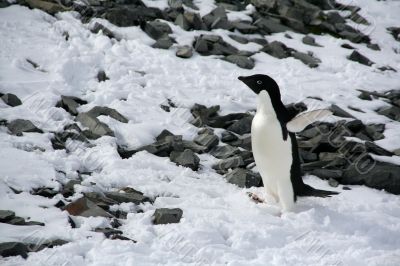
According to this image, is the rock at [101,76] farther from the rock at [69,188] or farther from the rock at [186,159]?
the rock at [69,188]

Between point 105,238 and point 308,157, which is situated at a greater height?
point 105,238

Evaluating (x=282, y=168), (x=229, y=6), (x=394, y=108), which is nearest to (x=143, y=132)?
(x=282, y=168)

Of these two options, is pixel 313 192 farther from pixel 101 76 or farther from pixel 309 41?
pixel 309 41

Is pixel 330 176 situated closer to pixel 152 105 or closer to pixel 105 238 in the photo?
pixel 152 105

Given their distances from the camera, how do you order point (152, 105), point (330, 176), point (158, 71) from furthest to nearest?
point (158, 71), point (152, 105), point (330, 176)

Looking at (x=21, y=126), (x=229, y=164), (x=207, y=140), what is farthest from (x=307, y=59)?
(x=21, y=126)

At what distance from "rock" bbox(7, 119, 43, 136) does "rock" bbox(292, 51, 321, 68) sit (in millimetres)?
4925

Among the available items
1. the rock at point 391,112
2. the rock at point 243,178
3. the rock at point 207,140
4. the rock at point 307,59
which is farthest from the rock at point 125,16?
the rock at point 243,178

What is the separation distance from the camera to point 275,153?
219 inches

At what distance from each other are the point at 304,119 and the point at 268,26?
5497mm

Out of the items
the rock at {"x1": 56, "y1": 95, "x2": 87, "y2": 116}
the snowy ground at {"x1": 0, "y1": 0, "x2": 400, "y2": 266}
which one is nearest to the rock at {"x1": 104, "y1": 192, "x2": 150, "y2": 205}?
the snowy ground at {"x1": 0, "y1": 0, "x2": 400, "y2": 266}

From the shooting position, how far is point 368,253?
4734mm

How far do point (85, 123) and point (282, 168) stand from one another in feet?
7.77

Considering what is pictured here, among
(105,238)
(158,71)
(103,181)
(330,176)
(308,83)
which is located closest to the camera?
(105,238)
